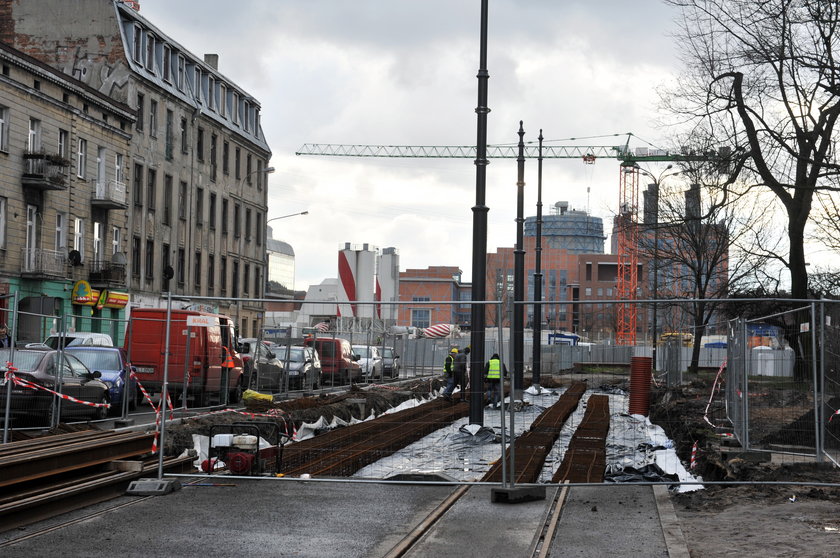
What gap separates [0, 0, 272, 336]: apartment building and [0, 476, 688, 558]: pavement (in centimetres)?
3107

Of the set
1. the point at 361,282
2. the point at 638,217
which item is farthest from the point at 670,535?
the point at 638,217

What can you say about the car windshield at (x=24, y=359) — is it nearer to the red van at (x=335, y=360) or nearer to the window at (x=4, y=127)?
the red van at (x=335, y=360)

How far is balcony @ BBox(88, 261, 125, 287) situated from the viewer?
46.1m

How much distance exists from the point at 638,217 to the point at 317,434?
90.2 ft

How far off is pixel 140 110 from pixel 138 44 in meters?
2.98

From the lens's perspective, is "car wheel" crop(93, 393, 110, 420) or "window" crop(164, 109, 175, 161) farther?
"window" crop(164, 109, 175, 161)

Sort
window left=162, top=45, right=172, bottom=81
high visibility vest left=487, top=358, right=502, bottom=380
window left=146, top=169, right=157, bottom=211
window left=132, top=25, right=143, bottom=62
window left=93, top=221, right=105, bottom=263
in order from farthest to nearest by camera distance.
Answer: window left=162, top=45, right=172, bottom=81, window left=146, top=169, right=157, bottom=211, window left=132, top=25, right=143, bottom=62, window left=93, top=221, right=105, bottom=263, high visibility vest left=487, top=358, right=502, bottom=380

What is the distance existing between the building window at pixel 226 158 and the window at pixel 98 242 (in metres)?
16.1

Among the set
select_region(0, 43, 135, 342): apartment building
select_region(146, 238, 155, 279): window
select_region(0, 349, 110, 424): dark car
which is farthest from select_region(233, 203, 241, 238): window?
select_region(0, 349, 110, 424): dark car

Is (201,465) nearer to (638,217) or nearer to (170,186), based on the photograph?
(638,217)

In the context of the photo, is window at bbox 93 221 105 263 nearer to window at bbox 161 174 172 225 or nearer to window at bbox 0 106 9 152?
window at bbox 161 174 172 225

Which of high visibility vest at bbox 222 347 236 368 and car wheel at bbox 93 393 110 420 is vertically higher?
high visibility vest at bbox 222 347 236 368

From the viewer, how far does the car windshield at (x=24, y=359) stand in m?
18.5

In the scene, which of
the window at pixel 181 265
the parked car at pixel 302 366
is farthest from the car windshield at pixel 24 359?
the window at pixel 181 265
